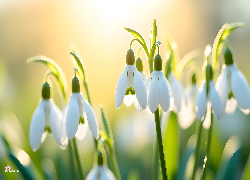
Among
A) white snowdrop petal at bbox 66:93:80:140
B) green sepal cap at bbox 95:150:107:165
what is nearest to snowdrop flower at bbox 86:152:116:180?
green sepal cap at bbox 95:150:107:165

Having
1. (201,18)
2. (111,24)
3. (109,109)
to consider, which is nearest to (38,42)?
(111,24)

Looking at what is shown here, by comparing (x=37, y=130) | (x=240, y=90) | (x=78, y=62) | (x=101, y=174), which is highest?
(x=78, y=62)

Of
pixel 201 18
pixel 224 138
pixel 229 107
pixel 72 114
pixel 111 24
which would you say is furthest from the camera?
pixel 201 18

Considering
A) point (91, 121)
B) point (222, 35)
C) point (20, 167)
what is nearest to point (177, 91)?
point (222, 35)

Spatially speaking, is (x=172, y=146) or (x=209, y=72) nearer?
(x=209, y=72)

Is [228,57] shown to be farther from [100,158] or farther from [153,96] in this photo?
[100,158]

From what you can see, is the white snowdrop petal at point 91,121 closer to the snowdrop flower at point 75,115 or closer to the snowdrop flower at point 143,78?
the snowdrop flower at point 75,115

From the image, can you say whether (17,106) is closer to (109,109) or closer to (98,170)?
(109,109)

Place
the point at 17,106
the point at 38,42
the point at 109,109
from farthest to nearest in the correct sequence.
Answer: the point at 38,42 < the point at 109,109 < the point at 17,106
